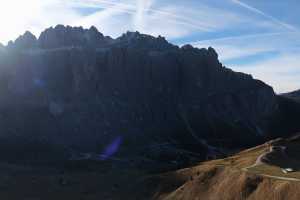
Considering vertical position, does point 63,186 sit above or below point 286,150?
below

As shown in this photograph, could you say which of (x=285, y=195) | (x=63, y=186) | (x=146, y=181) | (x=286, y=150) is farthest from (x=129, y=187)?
(x=285, y=195)

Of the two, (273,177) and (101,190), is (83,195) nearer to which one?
(101,190)

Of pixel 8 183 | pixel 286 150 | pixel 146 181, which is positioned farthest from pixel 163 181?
pixel 8 183

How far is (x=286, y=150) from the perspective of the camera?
431 ft

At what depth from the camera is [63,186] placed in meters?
152

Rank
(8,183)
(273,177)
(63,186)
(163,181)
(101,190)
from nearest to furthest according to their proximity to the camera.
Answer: (273,177)
(163,181)
(101,190)
(63,186)
(8,183)

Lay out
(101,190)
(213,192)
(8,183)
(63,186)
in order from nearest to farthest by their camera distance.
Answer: (213,192) < (101,190) < (63,186) < (8,183)

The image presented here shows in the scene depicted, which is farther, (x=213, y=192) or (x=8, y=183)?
(x=8, y=183)

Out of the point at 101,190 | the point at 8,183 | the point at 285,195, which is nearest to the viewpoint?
the point at 285,195

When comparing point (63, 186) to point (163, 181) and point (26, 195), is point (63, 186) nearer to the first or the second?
point (26, 195)

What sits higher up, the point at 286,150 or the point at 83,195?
the point at 286,150

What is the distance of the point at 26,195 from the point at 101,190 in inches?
763

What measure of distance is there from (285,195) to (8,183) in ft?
316

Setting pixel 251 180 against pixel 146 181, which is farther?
pixel 146 181
